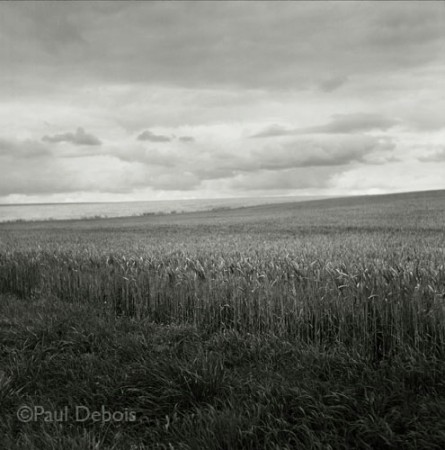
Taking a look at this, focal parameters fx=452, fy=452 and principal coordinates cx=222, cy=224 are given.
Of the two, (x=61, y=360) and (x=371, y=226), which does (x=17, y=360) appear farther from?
(x=371, y=226)

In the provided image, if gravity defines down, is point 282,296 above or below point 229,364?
above

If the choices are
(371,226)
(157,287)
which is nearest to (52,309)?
(157,287)

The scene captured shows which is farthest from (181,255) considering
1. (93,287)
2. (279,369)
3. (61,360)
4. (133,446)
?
(133,446)

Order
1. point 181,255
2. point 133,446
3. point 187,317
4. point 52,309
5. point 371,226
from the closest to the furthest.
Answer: point 133,446
point 187,317
point 52,309
point 181,255
point 371,226

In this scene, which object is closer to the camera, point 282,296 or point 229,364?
point 229,364

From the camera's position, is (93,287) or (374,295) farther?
(93,287)

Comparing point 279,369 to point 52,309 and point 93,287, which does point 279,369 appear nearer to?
point 52,309

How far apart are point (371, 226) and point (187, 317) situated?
831 inches

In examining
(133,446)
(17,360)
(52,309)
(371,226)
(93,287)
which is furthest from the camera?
(371,226)

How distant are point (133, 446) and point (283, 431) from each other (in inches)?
51.3

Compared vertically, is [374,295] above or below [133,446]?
above

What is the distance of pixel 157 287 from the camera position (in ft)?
28.7

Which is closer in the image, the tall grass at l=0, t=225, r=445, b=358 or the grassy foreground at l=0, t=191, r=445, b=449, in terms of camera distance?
the grassy foreground at l=0, t=191, r=445, b=449

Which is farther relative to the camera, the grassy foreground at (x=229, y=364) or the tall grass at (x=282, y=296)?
the tall grass at (x=282, y=296)
